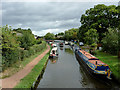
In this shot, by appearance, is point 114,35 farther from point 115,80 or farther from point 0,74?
point 0,74

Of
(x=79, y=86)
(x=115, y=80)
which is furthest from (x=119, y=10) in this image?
(x=79, y=86)

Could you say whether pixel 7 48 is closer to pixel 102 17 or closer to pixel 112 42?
pixel 112 42

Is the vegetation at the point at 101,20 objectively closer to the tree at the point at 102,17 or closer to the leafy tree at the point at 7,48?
the tree at the point at 102,17

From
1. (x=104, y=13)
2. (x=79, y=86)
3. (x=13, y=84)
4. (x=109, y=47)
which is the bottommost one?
(x=79, y=86)

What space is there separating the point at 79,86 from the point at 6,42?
10605 millimetres

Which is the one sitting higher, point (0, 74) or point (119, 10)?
point (119, 10)

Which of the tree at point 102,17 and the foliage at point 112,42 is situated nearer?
the foliage at point 112,42

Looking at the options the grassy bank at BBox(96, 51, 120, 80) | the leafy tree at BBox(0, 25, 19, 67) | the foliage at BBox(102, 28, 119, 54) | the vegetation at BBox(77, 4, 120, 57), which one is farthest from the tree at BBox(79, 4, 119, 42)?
the leafy tree at BBox(0, 25, 19, 67)

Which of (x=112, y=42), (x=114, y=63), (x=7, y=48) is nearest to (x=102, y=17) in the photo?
(x=112, y=42)

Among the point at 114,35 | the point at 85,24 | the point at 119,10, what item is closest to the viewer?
the point at 114,35

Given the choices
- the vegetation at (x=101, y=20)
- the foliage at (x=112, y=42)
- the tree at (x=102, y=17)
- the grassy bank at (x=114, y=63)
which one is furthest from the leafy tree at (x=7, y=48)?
the tree at (x=102, y=17)

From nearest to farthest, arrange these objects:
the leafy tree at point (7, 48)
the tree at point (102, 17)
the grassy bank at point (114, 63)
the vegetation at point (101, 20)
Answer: the grassy bank at point (114, 63) < the leafy tree at point (7, 48) < the vegetation at point (101, 20) < the tree at point (102, 17)

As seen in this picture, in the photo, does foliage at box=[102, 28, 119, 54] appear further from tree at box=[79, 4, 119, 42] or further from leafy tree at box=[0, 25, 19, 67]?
leafy tree at box=[0, 25, 19, 67]

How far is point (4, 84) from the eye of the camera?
12031 mm
